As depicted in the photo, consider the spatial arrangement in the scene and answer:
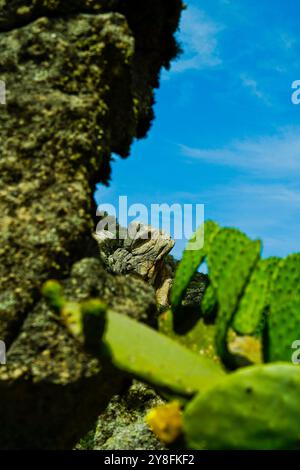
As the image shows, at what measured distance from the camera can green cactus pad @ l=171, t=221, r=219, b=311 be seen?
4.64 m

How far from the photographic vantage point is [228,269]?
4234 mm

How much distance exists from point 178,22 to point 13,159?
193 centimetres

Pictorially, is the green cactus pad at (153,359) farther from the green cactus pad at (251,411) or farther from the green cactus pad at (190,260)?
the green cactus pad at (190,260)

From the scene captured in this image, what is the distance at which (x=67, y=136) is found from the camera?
14.0ft

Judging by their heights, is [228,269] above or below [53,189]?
below

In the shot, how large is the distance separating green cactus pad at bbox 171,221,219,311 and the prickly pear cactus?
56 cm

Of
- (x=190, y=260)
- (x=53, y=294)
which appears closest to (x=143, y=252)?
(x=190, y=260)

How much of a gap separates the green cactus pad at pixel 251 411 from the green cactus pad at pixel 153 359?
0.22m

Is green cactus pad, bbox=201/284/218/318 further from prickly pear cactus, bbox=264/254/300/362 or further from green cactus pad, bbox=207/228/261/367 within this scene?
prickly pear cactus, bbox=264/254/300/362

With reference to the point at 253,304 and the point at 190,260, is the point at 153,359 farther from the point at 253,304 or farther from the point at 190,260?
the point at 190,260

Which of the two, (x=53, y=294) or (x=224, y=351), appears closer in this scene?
(x=53, y=294)

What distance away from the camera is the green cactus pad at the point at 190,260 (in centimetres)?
464

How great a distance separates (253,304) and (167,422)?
100 cm
